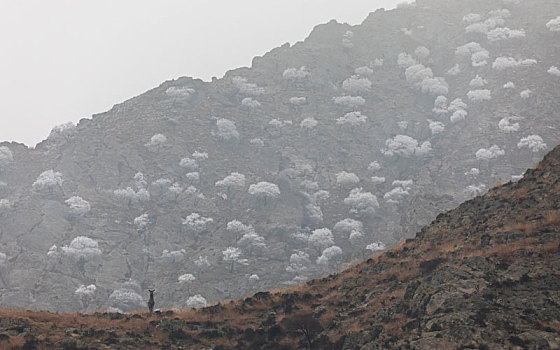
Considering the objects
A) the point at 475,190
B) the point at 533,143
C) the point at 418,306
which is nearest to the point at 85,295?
the point at 418,306

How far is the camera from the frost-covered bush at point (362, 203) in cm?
17588

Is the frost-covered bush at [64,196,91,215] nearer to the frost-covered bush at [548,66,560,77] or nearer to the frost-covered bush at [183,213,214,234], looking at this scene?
the frost-covered bush at [183,213,214,234]

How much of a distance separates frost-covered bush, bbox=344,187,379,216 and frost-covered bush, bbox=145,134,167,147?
82149mm

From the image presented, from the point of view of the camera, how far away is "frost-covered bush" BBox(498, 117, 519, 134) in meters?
176

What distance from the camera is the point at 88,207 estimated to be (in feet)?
532

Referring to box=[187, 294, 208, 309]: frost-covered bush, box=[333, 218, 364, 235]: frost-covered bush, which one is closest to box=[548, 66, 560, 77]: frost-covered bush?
box=[333, 218, 364, 235]: frost-covered bush

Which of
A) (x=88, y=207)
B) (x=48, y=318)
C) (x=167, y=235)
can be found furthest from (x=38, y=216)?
(x=48, y=318)

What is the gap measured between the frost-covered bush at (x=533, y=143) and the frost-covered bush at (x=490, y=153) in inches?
275

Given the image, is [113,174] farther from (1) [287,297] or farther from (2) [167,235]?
(1) [287,297]

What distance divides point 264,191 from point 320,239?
30.1 m

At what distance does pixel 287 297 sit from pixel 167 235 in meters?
135

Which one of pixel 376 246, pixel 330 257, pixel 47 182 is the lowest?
pixel 330 257

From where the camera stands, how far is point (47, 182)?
16600cm

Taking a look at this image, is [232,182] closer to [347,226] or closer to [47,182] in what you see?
[347,226]
